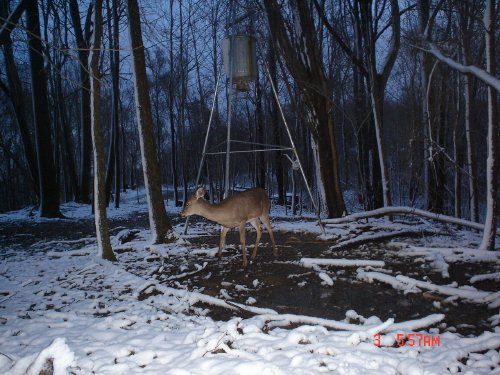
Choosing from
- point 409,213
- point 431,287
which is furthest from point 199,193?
point 409,213

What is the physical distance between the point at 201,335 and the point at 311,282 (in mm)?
2348

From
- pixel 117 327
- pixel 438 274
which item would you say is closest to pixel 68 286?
pixel 117 327

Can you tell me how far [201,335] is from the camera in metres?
3.63

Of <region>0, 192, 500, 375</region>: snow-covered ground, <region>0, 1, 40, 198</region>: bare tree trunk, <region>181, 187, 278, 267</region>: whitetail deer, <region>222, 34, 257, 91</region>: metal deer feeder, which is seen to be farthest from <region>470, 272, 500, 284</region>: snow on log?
<region>0, 1, 40, 198</region>: bare tree trunk

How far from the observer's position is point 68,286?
557 centimetres

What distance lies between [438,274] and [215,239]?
17.0ft

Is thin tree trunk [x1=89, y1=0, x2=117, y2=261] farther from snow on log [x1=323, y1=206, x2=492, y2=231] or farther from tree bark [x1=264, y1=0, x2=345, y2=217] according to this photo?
snow on log [x1=323, y1=206, x2=492, y2=231]

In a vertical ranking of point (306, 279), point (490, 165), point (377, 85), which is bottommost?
point (306, 279)

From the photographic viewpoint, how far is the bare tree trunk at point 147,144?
317 inches

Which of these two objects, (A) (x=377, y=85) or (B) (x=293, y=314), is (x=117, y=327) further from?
(A) (x=377, y=85)

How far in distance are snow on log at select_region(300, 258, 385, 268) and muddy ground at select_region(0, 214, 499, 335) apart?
95 millimetres

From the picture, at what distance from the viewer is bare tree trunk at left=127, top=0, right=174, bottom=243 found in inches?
317
